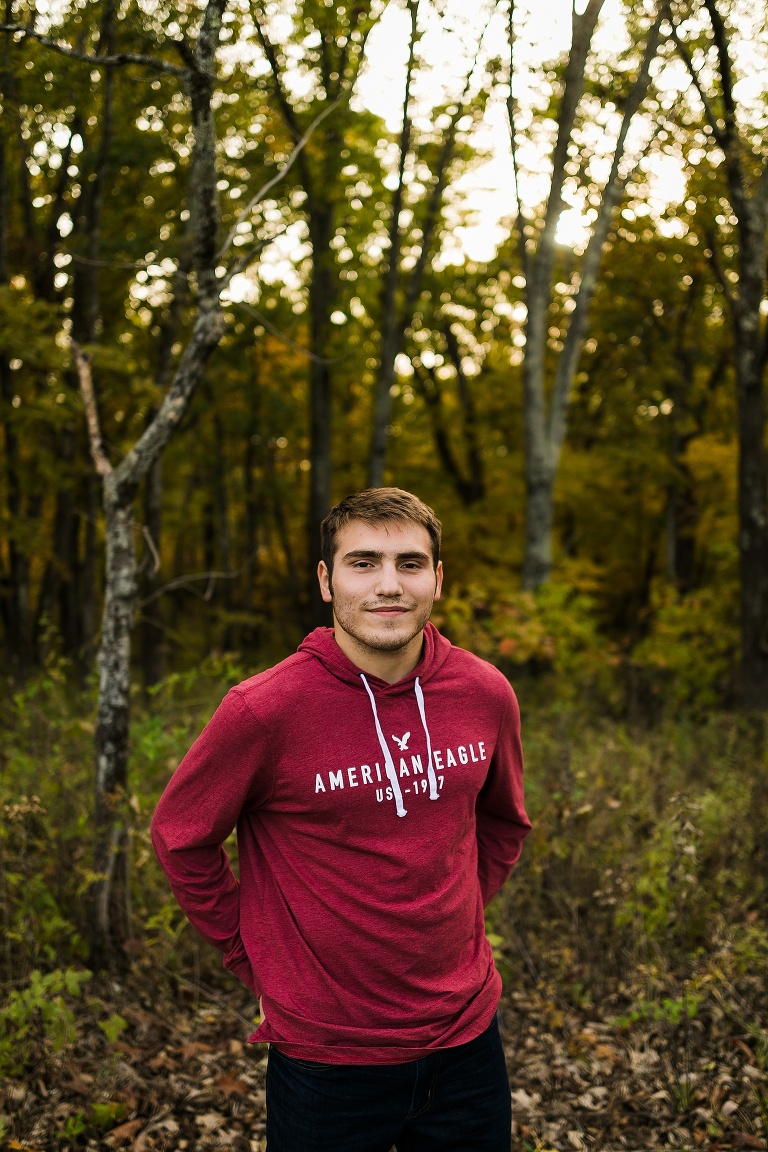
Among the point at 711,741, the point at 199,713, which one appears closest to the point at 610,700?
the point at 711,741

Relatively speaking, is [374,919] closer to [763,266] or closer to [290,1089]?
[290,1089]

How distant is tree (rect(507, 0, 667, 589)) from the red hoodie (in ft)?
32.3

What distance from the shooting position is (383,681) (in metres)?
2.22

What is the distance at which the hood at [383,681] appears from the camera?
2.13m

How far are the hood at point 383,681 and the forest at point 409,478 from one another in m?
2.10

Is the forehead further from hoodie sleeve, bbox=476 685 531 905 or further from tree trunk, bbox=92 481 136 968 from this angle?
tree trunk, bbox=92 481 136 968

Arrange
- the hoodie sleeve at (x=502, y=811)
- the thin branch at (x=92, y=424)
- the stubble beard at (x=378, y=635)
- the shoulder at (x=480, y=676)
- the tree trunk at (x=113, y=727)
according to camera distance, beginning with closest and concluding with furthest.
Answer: the stubble beard at (x=378, y=635) < the shoulder at (x=480, y=676) < the hoodie sleeve at (x=502, y=811) < the tree trunk at (x=113, y=727) < the thin branch at (x=92, y=424)

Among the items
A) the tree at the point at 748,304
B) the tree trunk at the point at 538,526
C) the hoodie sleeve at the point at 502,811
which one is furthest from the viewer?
the tree trunk at the point at 538,526

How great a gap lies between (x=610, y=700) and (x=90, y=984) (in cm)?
762

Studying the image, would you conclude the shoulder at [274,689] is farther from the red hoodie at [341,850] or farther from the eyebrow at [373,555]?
the eyebrow at [373,555]

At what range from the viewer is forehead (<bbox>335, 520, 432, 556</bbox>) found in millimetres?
2229

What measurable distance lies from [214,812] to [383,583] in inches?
26.1

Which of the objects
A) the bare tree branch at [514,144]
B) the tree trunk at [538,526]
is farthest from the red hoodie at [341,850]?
the bare tree branch at [514,144]

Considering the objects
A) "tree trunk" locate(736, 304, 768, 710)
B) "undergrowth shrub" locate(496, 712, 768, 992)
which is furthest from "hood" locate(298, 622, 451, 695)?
"tree trunk" locate(736, 304, 768, 710)
